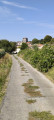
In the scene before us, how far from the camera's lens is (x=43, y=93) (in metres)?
9.73

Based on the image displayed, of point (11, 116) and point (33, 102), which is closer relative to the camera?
point (11, 116)

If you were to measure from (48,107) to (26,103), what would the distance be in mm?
1060

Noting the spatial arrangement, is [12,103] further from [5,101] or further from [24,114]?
[24,114]

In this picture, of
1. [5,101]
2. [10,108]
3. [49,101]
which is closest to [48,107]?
[49,101]

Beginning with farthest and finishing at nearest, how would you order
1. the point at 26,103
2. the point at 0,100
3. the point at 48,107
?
the point at 0,100 → the point at 26,103 → the point at 48,107

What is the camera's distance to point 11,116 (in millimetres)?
6438

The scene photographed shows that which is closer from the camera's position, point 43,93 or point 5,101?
point 5,101

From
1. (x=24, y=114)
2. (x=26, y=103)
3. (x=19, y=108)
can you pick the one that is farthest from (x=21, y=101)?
(x=24, y=114)

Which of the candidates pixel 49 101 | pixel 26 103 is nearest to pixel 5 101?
pixel 26 103

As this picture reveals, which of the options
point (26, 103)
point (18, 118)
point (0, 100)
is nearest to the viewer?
point (18, 118)

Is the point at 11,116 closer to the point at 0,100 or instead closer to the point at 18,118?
the point at 18,118

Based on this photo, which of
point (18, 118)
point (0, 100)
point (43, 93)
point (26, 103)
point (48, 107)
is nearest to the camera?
point (18, 118)

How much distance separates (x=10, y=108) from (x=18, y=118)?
47.4 inches

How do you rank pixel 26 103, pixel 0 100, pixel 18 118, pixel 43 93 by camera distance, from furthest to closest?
pixel 43 93, pixel 0 100, pixel 26 103, pixel 18 118
